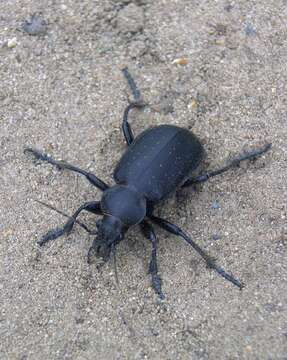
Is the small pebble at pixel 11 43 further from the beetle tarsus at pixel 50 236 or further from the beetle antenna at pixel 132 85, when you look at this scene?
the beetle tarsus at pixel 50 236

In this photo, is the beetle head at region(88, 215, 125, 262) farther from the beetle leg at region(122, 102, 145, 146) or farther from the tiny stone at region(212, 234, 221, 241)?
the beetle leg at region(122, 102, 145, 146)

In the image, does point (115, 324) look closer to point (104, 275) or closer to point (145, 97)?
point (104, 275)

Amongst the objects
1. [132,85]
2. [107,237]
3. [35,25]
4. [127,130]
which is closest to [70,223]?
[107,237]

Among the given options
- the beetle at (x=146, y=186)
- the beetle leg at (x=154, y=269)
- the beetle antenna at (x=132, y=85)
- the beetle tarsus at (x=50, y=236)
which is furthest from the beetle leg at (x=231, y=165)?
the beetle tarsus at (x=50, y=236)

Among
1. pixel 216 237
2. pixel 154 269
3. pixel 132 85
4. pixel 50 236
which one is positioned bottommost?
pixel 216 237

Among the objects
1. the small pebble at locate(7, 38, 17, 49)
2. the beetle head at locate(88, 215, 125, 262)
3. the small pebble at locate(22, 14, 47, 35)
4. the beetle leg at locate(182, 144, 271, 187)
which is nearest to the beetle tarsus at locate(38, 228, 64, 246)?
the beetle head at locate(88, 215, 125, 262)

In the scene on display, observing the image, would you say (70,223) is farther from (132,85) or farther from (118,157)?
(132,85)

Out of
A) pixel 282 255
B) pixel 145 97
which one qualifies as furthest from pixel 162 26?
pixel 282 255

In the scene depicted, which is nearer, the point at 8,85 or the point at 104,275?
the point at 104,275
